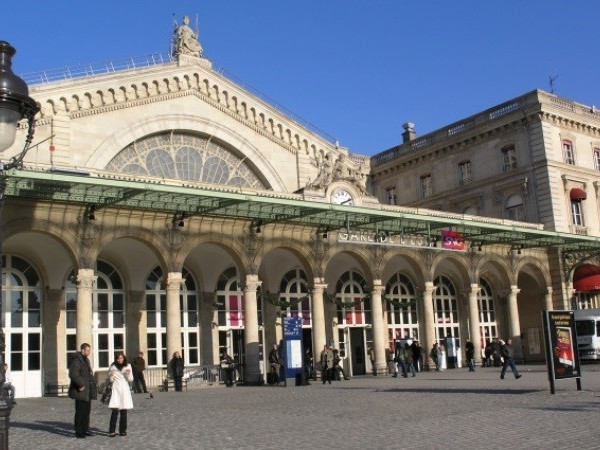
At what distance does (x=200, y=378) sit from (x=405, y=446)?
65.3 feet

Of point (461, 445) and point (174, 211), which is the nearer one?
point (461, 445)

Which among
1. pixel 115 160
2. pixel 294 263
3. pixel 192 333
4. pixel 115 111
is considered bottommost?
pixel 192 333

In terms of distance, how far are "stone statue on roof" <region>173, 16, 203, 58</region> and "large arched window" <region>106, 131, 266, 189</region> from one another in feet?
14.4

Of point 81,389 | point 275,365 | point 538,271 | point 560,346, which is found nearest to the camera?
point 81,389

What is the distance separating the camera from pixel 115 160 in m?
32.9

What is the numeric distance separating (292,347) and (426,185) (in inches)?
970

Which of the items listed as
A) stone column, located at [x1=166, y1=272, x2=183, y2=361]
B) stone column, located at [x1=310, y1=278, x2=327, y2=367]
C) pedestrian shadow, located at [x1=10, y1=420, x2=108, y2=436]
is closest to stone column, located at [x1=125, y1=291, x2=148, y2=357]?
stone column, located at [x1=166, y1=272, x2=183, y2=361]

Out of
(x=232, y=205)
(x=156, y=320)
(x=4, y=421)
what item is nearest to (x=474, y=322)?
(x=156, y=320)

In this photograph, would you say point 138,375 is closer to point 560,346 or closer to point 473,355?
point 560,346

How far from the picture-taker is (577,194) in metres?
43.2

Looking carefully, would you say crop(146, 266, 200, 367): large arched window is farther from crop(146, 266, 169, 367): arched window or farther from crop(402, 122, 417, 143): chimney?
crop(402, 122, 417, 143): chimney

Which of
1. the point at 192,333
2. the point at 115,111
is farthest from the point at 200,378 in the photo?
the point at 115,111

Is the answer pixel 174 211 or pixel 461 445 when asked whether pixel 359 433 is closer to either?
pixel 461 445

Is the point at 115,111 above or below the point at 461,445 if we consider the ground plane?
above
